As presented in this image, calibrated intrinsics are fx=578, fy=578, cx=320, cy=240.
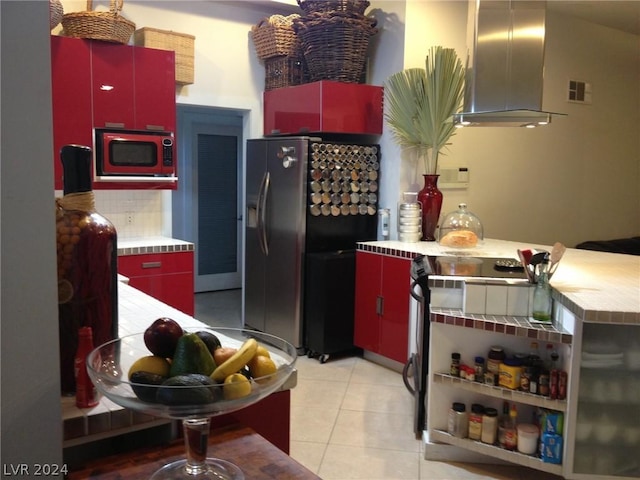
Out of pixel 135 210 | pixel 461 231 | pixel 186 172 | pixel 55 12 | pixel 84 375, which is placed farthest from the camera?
pixel 186 172

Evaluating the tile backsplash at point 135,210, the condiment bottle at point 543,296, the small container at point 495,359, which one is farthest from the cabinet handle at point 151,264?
the condiment bottle at point 543,296

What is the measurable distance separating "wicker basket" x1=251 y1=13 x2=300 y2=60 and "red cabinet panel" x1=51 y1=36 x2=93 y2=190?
149cm

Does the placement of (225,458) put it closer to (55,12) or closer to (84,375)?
(84,375)

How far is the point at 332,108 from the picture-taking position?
14.5 ft

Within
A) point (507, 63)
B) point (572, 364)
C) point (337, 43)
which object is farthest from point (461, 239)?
point (337, 43)

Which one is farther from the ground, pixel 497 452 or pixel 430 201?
pixel 430 201

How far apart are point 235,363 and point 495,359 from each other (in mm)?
1907

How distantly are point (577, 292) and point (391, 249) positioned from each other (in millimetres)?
1763

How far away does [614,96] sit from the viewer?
5891 millimetres

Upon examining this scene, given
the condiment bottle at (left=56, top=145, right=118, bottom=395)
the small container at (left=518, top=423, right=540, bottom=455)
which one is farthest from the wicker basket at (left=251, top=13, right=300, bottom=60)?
the condiment bottle at (left=56, top=145, right=118, bottom=395)

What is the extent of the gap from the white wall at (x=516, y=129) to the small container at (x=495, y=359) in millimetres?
2072

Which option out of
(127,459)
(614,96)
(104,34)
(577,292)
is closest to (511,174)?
(614,96)

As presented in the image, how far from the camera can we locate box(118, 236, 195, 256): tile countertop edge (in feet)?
13.0

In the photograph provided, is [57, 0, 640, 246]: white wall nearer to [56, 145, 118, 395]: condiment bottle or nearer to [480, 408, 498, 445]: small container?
[480, 408, 498, 445]: small container
